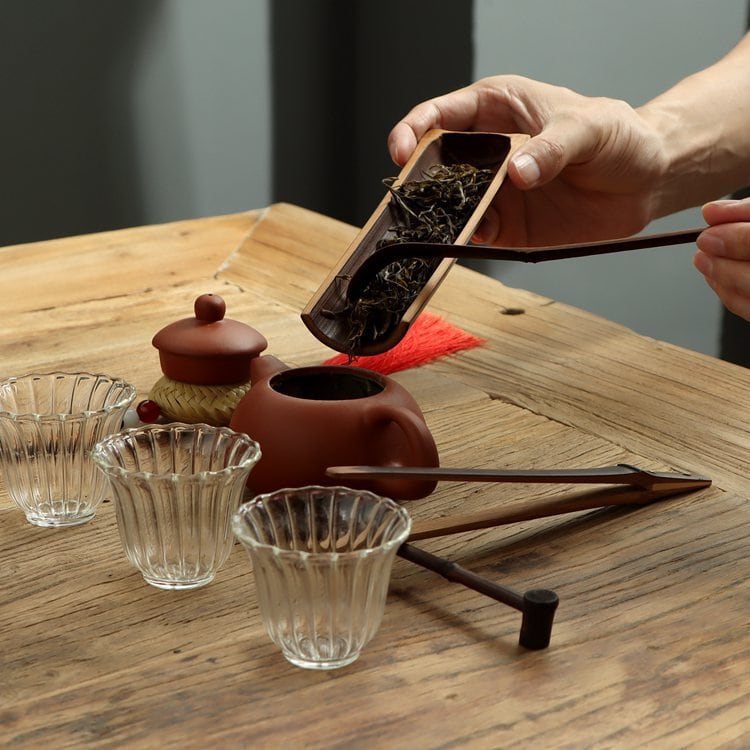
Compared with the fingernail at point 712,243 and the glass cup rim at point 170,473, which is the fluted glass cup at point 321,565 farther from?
the fingernail at point 712,243

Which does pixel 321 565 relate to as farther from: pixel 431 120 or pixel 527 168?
pixel 431 120

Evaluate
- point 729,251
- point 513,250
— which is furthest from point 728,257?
point 513,250

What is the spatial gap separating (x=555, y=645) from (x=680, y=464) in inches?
13.8

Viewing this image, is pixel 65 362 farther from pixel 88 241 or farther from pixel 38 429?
pixel 88 241

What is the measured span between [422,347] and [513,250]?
42 cm

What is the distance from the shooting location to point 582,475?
895 mm

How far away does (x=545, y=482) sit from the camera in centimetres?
90

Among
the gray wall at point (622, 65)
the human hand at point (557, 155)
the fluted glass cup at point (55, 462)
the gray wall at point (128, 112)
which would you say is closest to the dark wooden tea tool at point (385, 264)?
the human hand at point (557, 155)

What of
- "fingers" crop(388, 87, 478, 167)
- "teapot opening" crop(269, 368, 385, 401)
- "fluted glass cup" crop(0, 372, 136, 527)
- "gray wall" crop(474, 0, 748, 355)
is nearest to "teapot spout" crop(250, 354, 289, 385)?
"teapot opening" crop(269, 368, 385, 401)

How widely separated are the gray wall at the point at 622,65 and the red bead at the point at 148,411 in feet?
6.49

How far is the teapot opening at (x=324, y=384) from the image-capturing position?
37.6 inches

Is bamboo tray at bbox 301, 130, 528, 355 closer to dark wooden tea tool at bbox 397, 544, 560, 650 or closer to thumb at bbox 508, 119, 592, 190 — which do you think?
thumb at bbox 508, 119, 592, 190

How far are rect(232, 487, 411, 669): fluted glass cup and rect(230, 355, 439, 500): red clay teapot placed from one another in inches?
4.9

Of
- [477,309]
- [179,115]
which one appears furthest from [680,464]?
[179,115]
